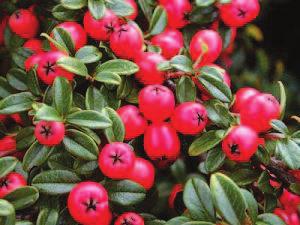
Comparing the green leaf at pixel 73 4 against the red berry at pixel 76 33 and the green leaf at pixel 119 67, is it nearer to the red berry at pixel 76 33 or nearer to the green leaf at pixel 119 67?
the red berry at pixel 76 33

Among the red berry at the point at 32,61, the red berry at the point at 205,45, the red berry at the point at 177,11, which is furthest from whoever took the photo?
the red berry at the point at 177,11

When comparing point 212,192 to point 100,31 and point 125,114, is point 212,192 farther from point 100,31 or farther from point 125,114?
point 100,31

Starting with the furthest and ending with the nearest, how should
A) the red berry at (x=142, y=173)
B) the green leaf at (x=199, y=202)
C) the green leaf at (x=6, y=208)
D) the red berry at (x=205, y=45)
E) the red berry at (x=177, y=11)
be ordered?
the red berry at (x=177, y=11) < the red berry at (x=205, y=45) < the red berry at (x=142, y=173) < the green leaf at (x=199, y=202) < the green leaf at (x=6, y=208)

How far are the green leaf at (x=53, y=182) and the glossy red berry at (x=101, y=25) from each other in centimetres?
49

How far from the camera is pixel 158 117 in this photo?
5.31 ft

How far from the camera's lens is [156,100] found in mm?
1552

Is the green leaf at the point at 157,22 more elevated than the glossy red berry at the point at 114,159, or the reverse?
the green leaf at the point at 157,22

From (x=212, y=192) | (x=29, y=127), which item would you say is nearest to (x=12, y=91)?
(x=29, y=127)

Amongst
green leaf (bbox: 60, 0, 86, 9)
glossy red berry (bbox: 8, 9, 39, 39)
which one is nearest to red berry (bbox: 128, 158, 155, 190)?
green leaf (bbox: 60, 0, 86, 9)

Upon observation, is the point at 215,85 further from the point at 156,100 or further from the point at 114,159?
the point at 114,159

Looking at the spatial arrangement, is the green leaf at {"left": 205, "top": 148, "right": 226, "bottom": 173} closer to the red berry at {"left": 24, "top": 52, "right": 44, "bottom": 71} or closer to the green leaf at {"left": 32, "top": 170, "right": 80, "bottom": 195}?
the green leaf at {"left": 32, "top": 170, "right": 80, "bottom": 195}

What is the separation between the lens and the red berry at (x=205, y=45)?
5.87 ft

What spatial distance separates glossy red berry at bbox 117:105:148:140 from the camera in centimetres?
159

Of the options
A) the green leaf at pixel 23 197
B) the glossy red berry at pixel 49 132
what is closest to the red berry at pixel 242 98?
the glossy red berry at pixel 49 132
